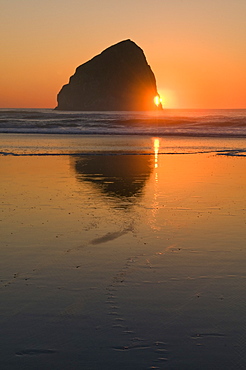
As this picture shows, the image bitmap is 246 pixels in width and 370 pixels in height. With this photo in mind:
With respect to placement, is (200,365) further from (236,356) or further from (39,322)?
(39,322)

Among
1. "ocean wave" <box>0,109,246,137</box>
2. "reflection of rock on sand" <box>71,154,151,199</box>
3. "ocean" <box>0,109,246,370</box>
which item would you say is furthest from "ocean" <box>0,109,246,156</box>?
"ocean" <box>0,109,246,370</box>

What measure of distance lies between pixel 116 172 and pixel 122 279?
13289 mm

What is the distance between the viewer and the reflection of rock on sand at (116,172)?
15.8 meters

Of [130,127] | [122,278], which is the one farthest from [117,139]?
[122,278]

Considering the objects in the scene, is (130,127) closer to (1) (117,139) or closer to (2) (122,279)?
(1) (117,139)

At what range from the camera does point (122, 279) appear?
7.07 m

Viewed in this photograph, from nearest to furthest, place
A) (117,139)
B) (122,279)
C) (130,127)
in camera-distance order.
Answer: (122,279), (117,139), (130,127)

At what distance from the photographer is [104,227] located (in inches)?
408

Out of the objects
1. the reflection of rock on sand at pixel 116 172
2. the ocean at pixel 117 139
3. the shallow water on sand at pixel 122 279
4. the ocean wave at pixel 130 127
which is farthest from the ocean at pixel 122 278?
the ocean wave at pixel 130 127

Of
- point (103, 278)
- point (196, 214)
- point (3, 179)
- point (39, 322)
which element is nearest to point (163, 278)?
point (103, 278)

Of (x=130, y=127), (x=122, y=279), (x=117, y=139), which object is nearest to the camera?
(x=122, y=279)

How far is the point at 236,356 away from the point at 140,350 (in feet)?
3.36

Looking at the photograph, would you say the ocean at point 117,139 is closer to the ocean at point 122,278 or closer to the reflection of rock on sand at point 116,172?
the reflection of rock on sand at point 116,172

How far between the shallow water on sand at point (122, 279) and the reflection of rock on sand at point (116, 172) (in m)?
0.78
